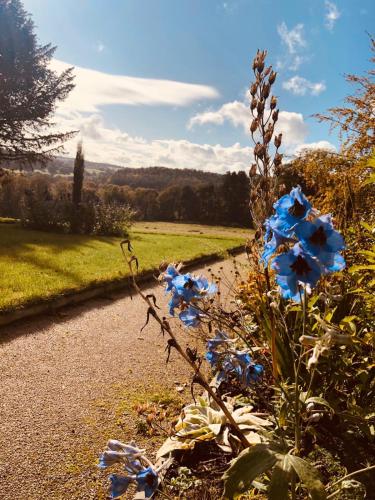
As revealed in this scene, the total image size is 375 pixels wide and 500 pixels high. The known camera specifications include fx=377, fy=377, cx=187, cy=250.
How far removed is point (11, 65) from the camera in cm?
2266

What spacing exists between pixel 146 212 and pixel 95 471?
54.1 meters

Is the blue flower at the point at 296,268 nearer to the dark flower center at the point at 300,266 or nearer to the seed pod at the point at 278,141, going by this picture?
the dark flower center at the point at 300,266

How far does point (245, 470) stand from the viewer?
1171 millimetres

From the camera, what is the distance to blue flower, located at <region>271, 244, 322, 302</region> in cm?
119

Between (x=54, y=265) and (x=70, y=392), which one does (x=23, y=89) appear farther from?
(x=70, y=392)

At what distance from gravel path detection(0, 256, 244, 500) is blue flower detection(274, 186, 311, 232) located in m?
1.98

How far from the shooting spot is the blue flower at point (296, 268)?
1.19 metres

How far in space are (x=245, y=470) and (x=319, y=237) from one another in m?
0.76

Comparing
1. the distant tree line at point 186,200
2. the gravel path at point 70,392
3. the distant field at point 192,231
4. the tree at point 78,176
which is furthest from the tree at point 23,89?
the gravel path at point 70,392

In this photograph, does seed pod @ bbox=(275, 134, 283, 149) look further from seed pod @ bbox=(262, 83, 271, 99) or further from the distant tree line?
the distant tree line

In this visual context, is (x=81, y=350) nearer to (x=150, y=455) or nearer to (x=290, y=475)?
(x=150, y=455)

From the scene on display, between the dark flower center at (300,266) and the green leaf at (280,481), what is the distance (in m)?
0.60

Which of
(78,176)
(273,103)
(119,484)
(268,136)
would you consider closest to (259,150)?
(268,136)

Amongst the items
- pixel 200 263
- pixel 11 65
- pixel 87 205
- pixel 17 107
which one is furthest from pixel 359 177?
pixel 11 65
